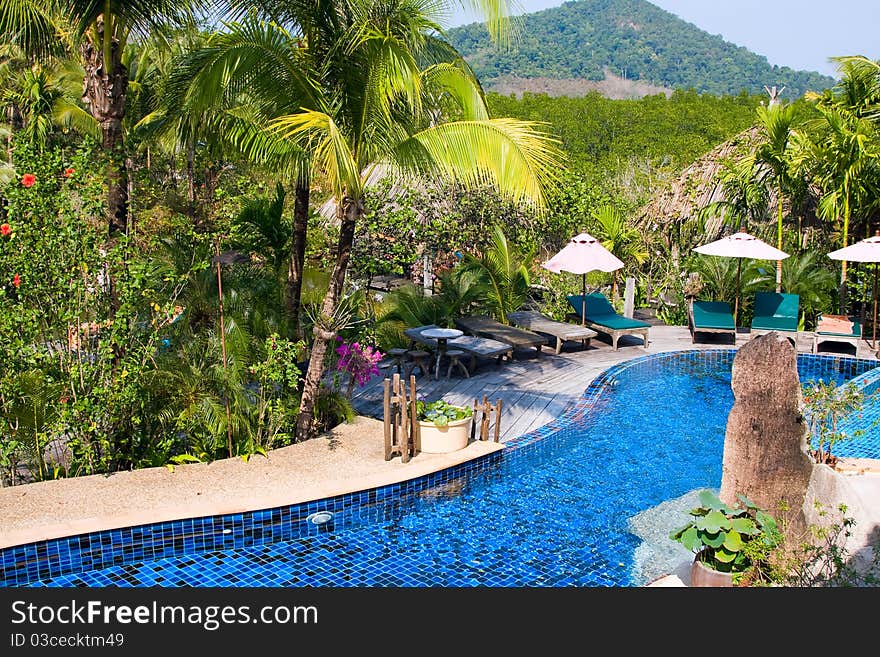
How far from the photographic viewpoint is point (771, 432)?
19.9 ft

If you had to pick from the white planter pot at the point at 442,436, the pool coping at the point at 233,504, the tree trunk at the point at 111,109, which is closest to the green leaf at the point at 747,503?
the pool coping at the point at 233,504

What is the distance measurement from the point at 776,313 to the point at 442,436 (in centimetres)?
831

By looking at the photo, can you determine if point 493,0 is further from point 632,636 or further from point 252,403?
point 632,636

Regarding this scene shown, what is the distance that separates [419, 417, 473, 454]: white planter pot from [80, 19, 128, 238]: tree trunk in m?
3.34

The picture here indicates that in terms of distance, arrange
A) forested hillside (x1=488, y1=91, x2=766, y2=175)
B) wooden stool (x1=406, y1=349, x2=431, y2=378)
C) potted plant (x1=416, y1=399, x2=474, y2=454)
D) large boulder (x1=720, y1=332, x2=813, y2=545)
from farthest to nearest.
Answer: forested hillside (x1=488, y1=91, x2=766, y2=175) < wooden stool (x1=406, y1=349, x2=431, y2=378) < potted plant (x1=416, y1=399, x2=474, y2=454) < large boulder (x1=720, y1=332, x2=813, y2=545)

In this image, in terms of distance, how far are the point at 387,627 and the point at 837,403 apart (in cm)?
494

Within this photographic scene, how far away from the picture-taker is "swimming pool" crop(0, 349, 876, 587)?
649 cm

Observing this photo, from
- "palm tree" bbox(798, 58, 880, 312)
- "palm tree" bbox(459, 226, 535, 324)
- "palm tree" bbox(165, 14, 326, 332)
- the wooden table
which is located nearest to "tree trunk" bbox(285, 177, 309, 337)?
"palm tree" bbox(165, 14, 326, 332)

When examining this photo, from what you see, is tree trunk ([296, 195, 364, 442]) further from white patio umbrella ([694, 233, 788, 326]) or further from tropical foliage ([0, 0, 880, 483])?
white patio umbrella ([694, 233, 788, 326])

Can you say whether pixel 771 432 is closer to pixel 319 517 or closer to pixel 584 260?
pixel 319 517

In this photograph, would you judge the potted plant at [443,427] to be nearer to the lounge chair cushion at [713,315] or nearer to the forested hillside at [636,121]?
the lounge chair cushion at [713,315]

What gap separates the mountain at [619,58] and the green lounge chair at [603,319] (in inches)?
3343

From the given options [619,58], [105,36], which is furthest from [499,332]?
[619,58]

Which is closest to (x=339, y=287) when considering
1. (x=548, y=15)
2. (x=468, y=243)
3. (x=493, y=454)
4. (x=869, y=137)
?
(x=493, y=454)
